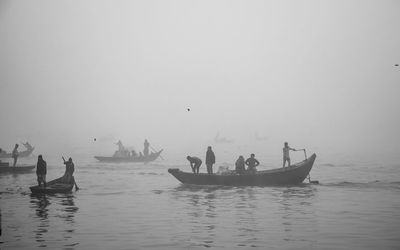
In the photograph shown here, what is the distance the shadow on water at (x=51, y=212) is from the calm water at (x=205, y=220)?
0.03 metres

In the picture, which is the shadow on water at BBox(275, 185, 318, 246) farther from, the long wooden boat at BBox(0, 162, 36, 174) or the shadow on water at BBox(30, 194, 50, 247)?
the long wooden boat at BBox(0, 162, 36, 174)

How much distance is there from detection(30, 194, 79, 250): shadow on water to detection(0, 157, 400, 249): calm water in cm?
3

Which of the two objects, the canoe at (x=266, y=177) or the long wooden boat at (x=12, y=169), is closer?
the canoe at (x=266, y=177)

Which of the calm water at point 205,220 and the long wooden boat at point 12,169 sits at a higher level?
the long wooden boat at point 12,169

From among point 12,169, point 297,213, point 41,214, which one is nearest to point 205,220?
point 297,213

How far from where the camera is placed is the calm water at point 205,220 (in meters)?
13.1

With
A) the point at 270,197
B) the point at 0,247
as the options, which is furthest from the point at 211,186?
the point at 0,247

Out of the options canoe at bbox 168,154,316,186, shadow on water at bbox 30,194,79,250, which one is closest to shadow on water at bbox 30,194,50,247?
shadow on water at bbox 30,194,79,250

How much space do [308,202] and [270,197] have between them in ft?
9.10

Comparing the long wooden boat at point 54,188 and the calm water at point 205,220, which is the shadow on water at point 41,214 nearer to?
the calm water at point 205,220

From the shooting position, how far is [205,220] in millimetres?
16969

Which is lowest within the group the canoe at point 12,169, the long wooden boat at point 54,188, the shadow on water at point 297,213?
the shadow on water at point 297,213

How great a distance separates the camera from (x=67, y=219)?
17.3 m

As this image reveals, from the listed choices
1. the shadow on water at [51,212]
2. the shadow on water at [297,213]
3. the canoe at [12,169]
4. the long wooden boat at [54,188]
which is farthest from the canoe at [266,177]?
the canoe at [12,169]
